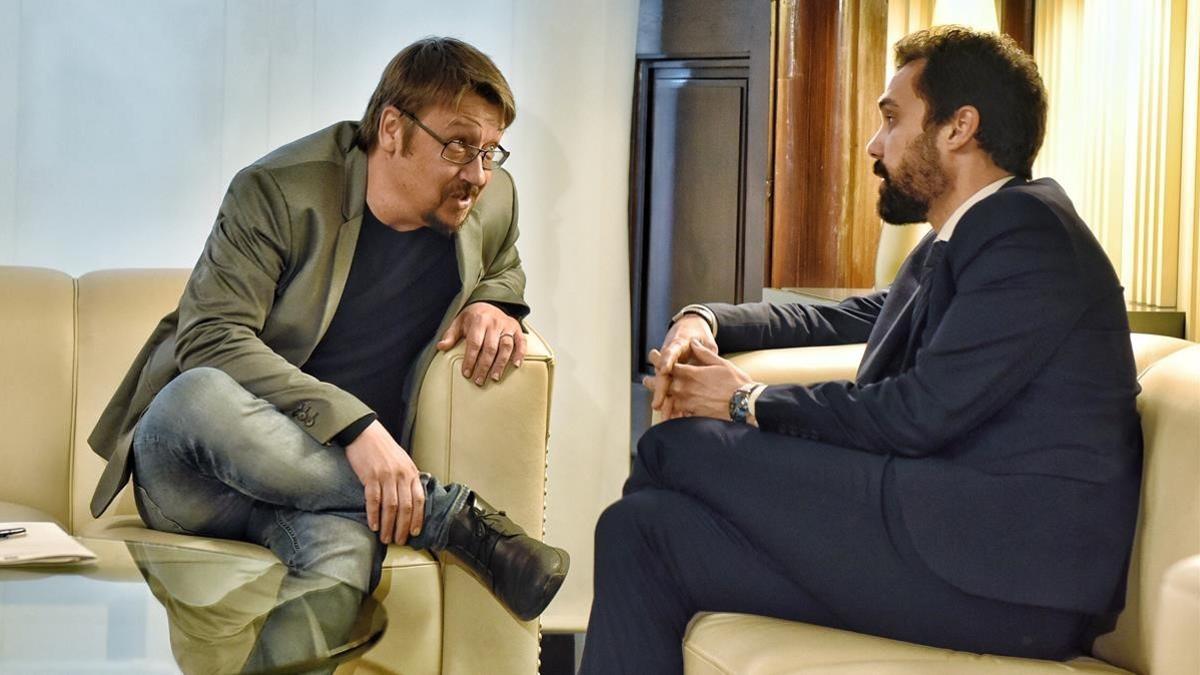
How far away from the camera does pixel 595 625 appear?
1.60 metres

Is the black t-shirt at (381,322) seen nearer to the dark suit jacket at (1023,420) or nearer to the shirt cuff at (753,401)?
the shirt cuff at (753,401)

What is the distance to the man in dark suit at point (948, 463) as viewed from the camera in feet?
4.65

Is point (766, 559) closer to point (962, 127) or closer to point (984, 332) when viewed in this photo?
point (984, 332)

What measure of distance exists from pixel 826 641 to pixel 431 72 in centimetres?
120

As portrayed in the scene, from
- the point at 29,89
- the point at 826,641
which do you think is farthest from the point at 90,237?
the point at 826,641

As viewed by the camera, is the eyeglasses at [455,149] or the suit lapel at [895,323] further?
the eyeglasses at [455,149]

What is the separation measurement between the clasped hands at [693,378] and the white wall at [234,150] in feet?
3.71

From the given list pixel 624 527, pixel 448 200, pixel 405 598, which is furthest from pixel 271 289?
pixel 624 527

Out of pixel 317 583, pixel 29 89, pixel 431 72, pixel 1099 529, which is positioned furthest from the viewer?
pixel 29 89

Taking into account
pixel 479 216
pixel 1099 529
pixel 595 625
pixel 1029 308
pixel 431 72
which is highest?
pixel 431 72

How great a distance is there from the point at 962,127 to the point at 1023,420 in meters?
0.46

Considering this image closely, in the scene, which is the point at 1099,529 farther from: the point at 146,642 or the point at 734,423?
the point at 146,642

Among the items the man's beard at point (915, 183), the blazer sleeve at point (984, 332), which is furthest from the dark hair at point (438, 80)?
the blazer sleeve at point (984, 332)

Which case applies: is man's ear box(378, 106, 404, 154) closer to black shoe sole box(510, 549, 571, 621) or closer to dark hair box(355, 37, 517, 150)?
dark hair box(355, 37, 517, 150)
